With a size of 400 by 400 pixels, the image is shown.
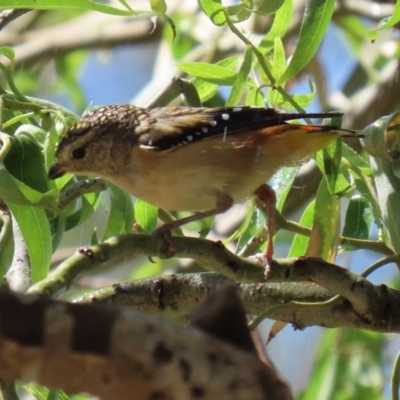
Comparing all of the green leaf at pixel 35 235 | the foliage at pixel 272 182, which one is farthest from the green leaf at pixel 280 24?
the green leaf at pixel 35 235

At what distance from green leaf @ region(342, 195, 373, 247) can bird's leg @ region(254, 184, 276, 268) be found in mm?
256

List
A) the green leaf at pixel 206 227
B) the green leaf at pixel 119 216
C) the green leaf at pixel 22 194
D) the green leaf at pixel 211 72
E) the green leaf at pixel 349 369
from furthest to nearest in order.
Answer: the green leaf at pixel 349 369 < the green leaf at pixel 206 227 < the green leaf at pixel 211 72 < the green leaf at pixel 119 216 < the green leaf at pixel 22 194

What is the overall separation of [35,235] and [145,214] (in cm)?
65

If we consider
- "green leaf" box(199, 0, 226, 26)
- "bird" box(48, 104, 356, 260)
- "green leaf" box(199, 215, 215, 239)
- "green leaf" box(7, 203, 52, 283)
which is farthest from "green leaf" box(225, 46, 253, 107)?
"green leaf" box(7, 203, 52, 283)

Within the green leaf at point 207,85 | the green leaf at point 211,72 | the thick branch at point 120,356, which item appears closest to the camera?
the thick branch at point 120,356

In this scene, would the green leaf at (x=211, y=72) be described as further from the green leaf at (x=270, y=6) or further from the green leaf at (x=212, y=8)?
the green leaf at (x=270, y=6)

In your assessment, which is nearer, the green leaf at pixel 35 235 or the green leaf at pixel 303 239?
the green leaf at pixel 35 235

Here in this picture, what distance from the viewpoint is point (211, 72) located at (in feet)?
9.18

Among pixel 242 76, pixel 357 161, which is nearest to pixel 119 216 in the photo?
pixel 242 76

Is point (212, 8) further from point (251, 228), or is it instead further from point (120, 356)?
point (120, 356)

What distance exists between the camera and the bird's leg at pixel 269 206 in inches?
102

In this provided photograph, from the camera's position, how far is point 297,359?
27.6 feet

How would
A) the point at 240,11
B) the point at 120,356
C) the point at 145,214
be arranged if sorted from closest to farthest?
1. the point at 120,356
2. the point at 240,11
3. the point at 145,214

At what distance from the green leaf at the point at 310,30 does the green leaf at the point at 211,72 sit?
0.62 ft
